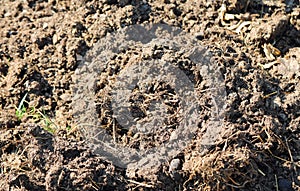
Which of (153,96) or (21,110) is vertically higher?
(153,96)

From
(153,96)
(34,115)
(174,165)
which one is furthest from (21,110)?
(174,165)

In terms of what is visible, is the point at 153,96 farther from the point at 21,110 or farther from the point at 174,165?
the point at 21,110

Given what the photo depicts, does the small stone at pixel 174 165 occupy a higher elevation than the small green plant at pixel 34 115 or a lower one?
lower

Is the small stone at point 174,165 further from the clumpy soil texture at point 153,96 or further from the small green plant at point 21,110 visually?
the small green plant at point 21,110

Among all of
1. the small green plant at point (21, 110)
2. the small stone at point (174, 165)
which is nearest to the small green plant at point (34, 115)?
the small green plant at point (21, 110)

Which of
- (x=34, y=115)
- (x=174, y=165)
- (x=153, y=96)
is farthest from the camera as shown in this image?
(x=34, y=115)

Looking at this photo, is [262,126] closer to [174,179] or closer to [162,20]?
[174,179]

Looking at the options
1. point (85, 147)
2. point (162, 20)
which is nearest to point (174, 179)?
point (85, 147)

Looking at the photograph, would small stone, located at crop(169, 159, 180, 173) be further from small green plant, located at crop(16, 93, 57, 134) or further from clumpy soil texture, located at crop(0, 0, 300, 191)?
small green plant, located at crop(16, 93, 57, 134)
